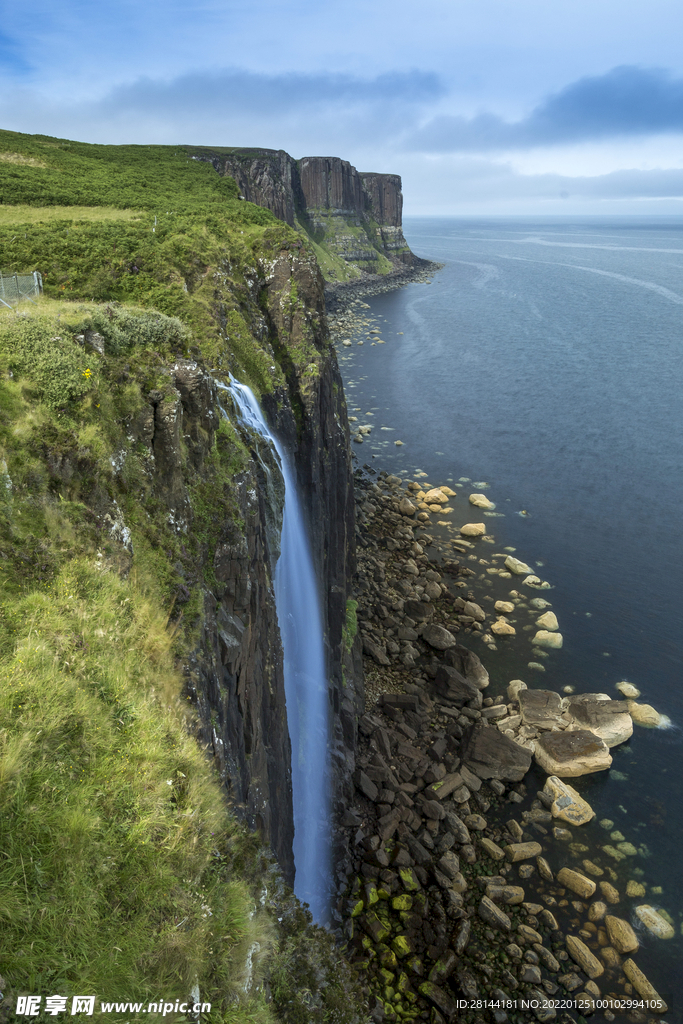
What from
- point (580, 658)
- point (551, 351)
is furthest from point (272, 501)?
point (551, 351)

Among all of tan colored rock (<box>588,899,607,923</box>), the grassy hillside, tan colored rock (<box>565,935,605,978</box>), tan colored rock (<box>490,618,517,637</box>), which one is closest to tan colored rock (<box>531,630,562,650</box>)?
tan colored rock (<box>490,618,517,637</box>)

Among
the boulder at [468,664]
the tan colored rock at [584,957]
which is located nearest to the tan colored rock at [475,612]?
the boulder at [468,664]

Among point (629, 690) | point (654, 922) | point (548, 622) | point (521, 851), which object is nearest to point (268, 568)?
point (521, 851)

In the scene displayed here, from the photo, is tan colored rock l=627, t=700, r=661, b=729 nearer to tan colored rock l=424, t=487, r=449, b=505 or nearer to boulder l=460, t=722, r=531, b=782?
boulder l=460, t=722, r=531, b=782

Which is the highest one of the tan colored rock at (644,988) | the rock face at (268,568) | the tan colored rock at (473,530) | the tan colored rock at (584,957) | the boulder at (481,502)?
the rock face at (268,568)

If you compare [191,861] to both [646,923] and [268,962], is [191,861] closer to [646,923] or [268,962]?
[268,962]

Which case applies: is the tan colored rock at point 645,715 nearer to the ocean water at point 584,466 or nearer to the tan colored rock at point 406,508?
the ocean water at point 584,466
